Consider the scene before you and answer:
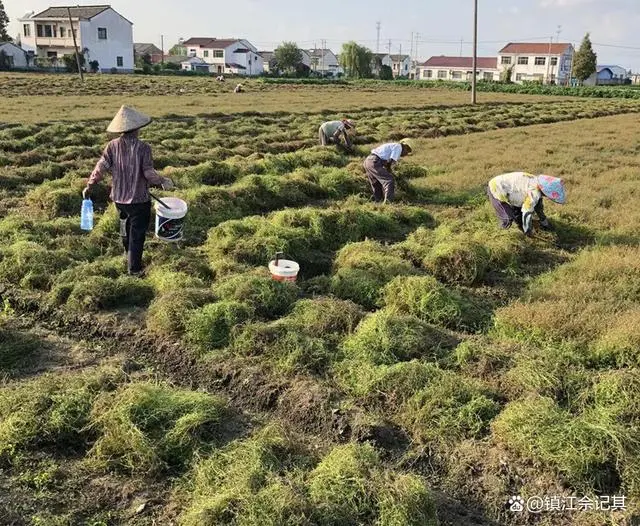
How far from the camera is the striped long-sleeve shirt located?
5582mm

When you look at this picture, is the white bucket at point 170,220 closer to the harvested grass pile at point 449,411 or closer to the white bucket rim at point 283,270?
the white bucket rim at point 283,270

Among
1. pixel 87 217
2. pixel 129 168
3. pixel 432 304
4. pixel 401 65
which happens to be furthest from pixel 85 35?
pixel 401 65

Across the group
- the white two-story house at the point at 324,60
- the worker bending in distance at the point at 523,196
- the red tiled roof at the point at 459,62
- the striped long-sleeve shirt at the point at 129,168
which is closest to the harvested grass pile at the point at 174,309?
the striped long-sleeve shirt at the point at 129,168

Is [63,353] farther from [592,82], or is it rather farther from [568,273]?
[592,82]

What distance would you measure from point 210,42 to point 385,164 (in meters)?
83.0

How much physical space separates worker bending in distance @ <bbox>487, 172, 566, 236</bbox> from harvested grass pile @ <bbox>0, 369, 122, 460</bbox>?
4.72 m

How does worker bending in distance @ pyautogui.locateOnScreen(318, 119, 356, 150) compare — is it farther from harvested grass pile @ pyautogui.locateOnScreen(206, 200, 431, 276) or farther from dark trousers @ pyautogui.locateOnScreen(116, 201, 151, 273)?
dark trousers @ pyautogui.locateOnScreen(116, 201, 151, 273)

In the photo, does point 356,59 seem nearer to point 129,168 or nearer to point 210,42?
point 210,42

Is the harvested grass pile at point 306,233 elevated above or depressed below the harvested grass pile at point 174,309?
above

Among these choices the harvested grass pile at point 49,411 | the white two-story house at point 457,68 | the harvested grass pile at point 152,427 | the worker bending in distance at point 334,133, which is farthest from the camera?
the white two-story house at point 457,68

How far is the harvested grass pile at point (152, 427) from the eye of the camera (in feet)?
10.6

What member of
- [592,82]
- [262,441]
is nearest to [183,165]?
[262,441]

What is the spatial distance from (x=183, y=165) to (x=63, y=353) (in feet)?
25.0

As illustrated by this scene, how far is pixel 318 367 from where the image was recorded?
420cm
